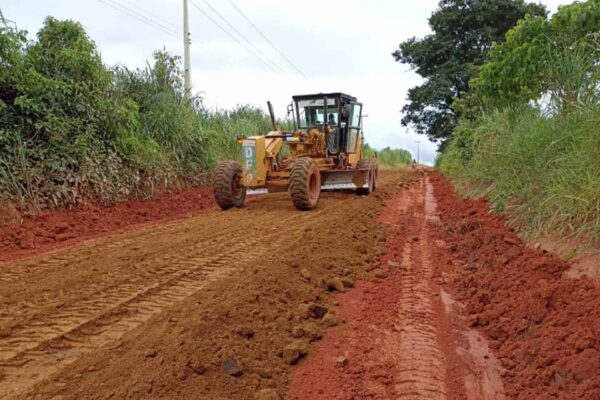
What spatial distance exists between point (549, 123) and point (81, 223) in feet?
22.9

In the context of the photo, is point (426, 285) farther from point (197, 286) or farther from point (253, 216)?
point (253, 216)

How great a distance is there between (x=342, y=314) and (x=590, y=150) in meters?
2.98

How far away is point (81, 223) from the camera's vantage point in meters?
8.01

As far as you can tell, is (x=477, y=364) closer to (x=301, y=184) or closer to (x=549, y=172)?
(x=549, y=172)

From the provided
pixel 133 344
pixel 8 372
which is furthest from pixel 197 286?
pixel 8 372

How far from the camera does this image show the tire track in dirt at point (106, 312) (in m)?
3.05

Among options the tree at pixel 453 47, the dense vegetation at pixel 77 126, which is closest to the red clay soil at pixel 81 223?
the dense vegetation at pixel 77 126

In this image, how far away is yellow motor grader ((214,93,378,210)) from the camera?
978cm

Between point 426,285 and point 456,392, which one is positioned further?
point 426,285

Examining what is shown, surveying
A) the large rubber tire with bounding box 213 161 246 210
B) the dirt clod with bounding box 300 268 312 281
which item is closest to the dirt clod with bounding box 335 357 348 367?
the dirt clod with bounding box 300 268 312 281

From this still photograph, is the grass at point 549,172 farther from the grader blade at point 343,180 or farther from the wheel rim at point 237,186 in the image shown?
the wheel rim at point 237,186

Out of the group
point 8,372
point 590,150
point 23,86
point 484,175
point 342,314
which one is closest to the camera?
point 8,372

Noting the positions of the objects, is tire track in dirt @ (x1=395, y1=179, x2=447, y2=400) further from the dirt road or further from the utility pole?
the utility pole

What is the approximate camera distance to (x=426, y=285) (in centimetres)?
503
